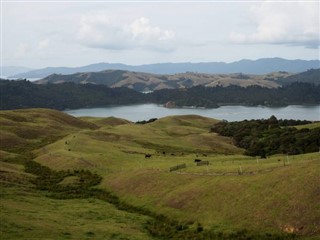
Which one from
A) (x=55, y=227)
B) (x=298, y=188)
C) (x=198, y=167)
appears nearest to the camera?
(x=55, y=227)

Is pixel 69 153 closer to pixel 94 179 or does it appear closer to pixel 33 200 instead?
pixel 94 179

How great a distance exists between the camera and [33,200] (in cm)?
5266

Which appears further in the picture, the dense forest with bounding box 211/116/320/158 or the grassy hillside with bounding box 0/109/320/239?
the dense forest with bounding box 211/116/320/158

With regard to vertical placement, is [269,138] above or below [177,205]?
above

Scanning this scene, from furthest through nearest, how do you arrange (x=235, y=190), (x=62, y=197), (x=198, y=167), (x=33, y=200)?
(x=198, y=167) → (x=62, y=197) → (x=33, y=200) → (x=235, y=190)

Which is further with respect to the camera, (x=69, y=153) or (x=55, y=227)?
(x=69, y=153)

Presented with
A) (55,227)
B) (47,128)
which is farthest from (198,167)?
(47,128)

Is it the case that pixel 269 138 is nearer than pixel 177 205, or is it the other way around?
pixel 177 205

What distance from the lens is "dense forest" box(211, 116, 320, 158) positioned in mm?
106438

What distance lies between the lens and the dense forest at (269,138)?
10644 cm

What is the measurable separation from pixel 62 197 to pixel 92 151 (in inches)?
1438

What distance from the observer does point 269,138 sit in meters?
128

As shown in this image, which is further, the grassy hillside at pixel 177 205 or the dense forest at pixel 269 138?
the dense forest at pixel 269 138

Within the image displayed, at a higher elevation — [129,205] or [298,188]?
[298,188]
